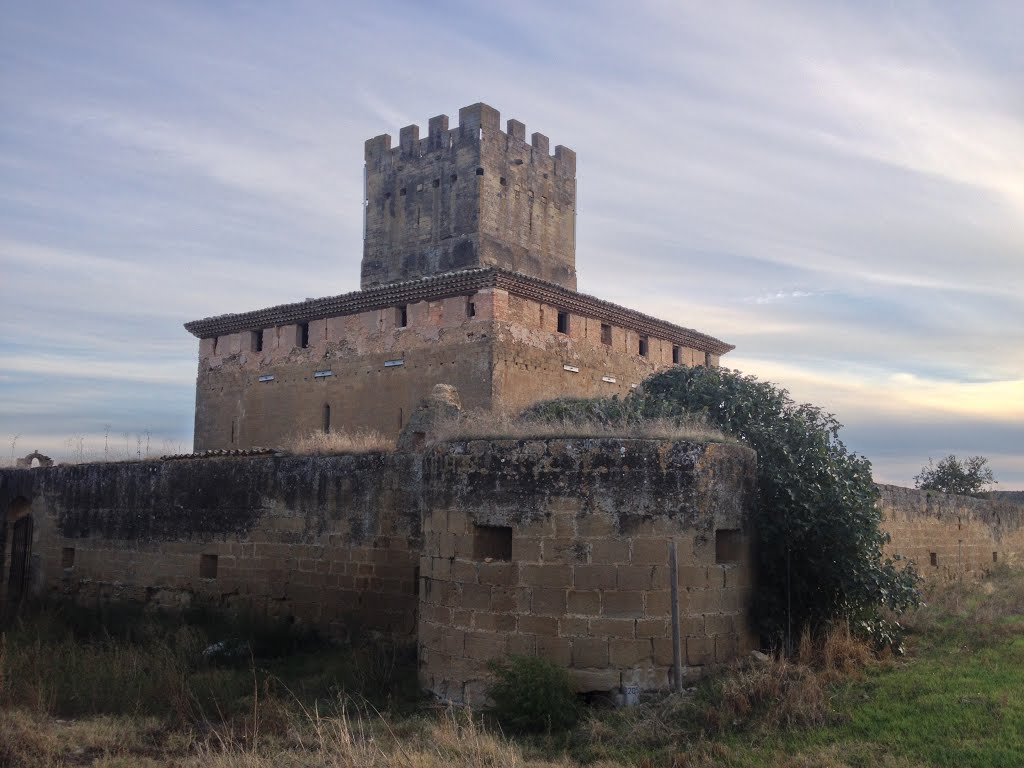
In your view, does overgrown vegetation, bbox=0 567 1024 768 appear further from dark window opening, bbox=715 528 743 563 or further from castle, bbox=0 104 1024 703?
dark window opening, bbox=715 528 743 563

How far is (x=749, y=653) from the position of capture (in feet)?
28.4

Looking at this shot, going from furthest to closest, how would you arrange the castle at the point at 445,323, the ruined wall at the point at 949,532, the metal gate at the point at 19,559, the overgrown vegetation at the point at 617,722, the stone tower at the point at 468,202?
the stone tower at the point at 468,202, the castle at the point at 445,323, the metal gate at the point at 19,559, the ruined wall at the point at 949,532, the overgrown vegetation at the point at 617,722

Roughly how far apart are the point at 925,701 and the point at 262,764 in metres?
5.40

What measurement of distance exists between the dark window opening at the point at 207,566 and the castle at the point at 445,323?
7102mm

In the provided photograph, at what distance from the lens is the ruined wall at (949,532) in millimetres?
15141

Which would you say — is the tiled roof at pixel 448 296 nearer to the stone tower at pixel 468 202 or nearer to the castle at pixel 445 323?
the castle at pixel 445 323

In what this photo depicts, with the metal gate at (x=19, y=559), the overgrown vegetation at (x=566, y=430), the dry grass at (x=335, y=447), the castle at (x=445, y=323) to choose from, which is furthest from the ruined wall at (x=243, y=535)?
the castle at (x=445, y=323)

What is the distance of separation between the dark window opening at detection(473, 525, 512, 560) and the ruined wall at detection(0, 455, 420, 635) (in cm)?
260

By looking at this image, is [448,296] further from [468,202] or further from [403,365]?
[468,202]

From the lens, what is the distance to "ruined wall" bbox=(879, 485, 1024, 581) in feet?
49.7

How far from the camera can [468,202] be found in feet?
79.7

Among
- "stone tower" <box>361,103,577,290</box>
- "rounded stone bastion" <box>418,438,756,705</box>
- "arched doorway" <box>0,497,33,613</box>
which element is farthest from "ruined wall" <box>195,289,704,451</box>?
"rounded stone bastion" <box>418,438,756,705</box>

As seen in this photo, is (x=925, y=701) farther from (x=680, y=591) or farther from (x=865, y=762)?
(x=680, y=591)

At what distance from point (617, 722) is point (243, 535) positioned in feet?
23.5
